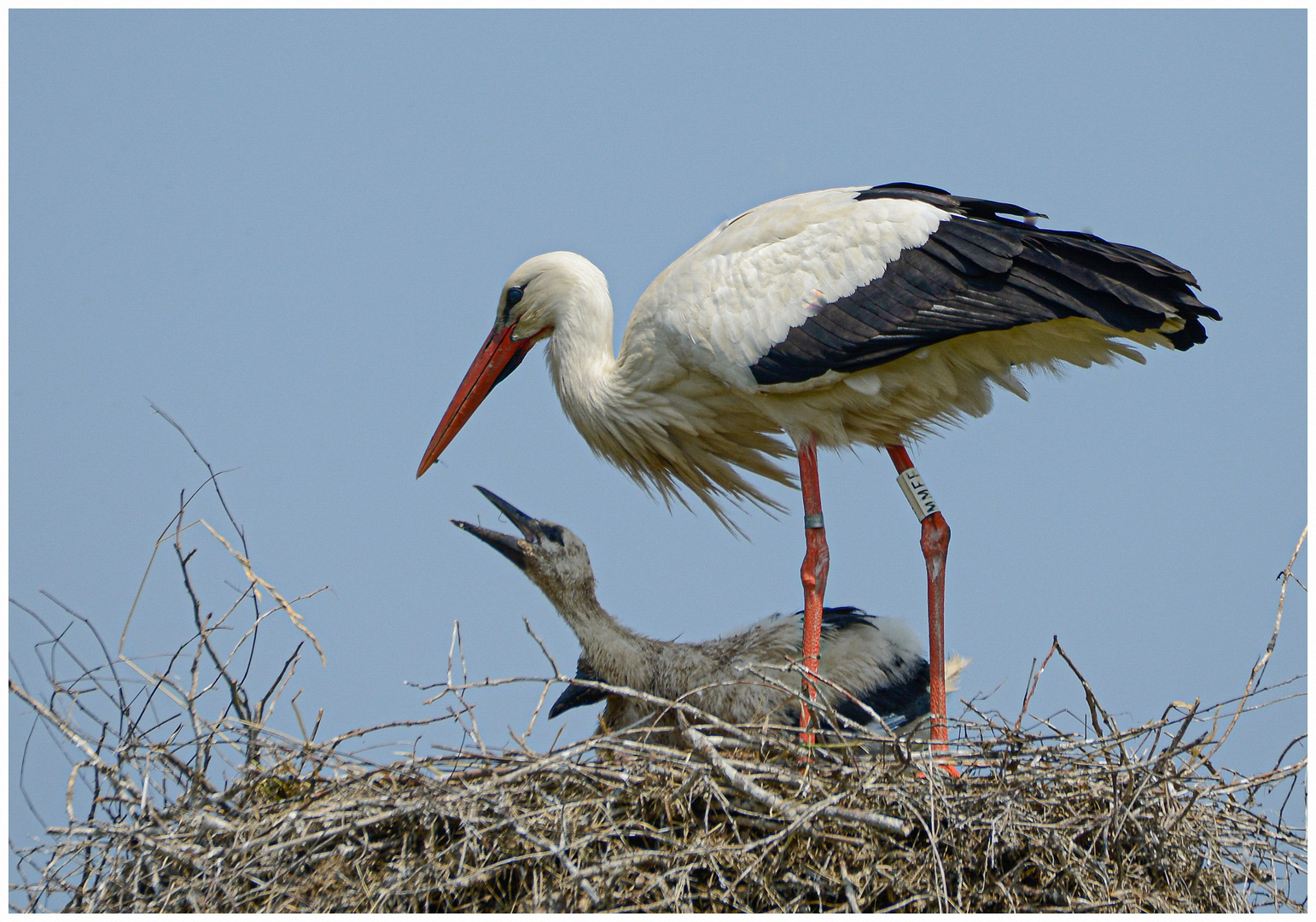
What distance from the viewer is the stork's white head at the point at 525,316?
5.29 meters

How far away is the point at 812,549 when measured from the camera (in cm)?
496

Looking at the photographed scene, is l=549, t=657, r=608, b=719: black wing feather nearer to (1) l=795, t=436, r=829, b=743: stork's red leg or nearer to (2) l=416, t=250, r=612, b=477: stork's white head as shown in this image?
(1) l=795, t=436, r=829, b=743: stork's red leg

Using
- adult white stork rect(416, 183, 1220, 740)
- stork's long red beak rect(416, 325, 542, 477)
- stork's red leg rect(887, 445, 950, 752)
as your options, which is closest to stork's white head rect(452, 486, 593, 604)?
adult white stork rect(416, 183, 1220, 740)

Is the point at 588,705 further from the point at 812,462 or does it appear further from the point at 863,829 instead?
the point at 863,829

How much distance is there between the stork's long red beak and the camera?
18.3 ft

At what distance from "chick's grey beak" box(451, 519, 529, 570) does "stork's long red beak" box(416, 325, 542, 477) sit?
0.71 metres

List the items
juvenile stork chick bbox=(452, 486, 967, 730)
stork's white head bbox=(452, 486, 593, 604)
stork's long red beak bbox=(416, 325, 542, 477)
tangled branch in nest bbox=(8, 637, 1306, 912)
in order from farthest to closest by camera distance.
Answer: stork's long red beak bbox=(416, 325, 542, 477) < stork's white head bbox=(452, 486, 593, 604) < juvenile stork chick bbox=(452, 486, 967, 730) < tangled branch in nest bbox=(8, 637, 1306, 912)

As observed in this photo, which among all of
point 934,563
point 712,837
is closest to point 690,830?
point 712,837

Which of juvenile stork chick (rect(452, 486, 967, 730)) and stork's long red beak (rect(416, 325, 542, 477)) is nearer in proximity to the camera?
juvenile stork chick (rect(452, 486, 967, 730))

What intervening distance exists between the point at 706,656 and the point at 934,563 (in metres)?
0.91

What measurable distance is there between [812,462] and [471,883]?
1989 mm

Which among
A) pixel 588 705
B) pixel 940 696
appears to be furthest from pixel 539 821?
pixel 940 696

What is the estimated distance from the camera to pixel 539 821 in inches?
142

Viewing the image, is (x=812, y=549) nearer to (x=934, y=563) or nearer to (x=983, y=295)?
(x=934, y=563)
